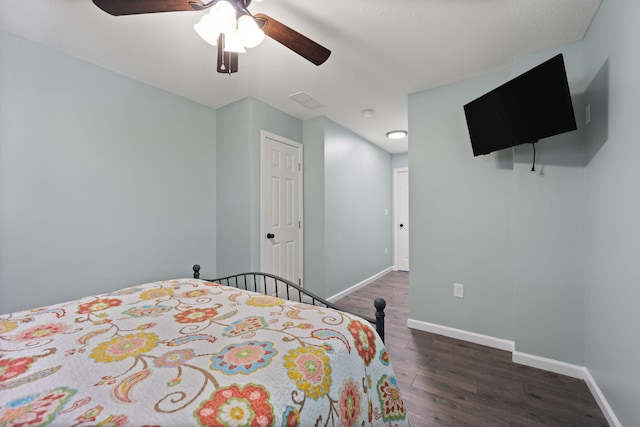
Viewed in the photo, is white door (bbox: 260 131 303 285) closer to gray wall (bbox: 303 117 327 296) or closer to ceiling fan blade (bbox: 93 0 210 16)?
gray wall (bbox: 303 117 327 296)

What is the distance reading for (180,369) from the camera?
33.0 inches

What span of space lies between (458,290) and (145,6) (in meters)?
3.06

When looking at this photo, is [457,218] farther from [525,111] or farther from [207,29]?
[207,29]

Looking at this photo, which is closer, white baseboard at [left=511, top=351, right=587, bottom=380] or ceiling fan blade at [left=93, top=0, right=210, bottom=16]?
ceiling fan blade at [left=93, top=0, right=210, bottom=16]

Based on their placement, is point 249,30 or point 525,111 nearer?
point 249,30

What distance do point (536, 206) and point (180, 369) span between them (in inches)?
100

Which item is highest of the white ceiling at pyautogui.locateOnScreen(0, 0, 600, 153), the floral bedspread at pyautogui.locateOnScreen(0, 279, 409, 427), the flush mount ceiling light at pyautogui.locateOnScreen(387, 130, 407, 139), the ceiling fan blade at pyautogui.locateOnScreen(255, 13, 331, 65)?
the white ceiling at pyautogui.locateOnScreen(0, 0, 600, 153)

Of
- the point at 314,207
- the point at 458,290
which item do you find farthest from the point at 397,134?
the point at 458,290

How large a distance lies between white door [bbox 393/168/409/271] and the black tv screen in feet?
10.3

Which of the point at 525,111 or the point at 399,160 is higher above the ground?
the point at 399,160

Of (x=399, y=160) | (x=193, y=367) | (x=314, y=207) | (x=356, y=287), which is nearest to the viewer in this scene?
(x=193, y=367)

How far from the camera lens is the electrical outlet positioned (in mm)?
2553

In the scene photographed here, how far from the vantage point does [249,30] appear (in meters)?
1.30

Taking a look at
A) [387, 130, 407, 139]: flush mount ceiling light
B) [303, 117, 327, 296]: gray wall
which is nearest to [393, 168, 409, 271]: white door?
[387, 130, 407, 139]: flush mount ceiling light
